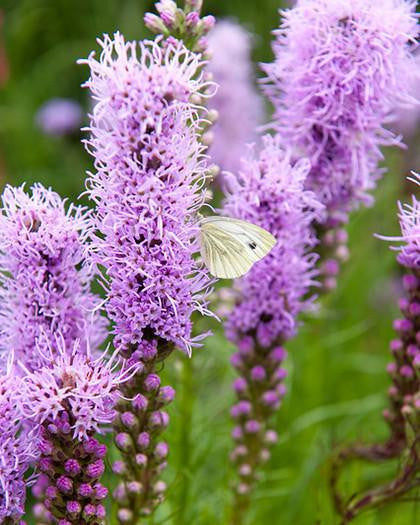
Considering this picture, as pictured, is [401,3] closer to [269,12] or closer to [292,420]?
[292,420]

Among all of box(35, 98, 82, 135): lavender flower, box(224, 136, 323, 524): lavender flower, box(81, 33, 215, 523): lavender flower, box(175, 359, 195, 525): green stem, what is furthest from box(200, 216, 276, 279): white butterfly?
box(35, 98, 82, 135): lavender flower

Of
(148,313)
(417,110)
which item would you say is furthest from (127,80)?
(417,110)


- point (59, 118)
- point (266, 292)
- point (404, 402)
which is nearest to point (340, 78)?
point (266, 292)

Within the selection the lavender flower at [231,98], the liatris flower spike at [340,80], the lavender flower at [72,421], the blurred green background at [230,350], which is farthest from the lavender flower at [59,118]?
the lavender flower at [72,421]

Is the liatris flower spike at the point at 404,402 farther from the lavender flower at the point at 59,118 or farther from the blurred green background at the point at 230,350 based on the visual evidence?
the lavender flower at the point at 59,118

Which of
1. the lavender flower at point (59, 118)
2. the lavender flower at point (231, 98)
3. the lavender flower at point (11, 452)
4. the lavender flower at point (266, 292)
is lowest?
the lavender flower at point (11, 452)

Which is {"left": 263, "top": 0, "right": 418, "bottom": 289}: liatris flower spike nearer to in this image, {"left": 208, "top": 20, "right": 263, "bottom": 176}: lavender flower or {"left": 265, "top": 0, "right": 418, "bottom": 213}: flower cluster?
{"left": 265, "top": 0, "right": 418, "bottom": 213}: flower cluster
